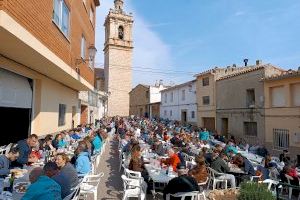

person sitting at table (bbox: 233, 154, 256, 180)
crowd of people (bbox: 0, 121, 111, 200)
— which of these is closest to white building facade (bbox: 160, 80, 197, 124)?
crowd of people (bbox: 0, 121, 111, 200)

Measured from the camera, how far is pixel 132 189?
7605 mm

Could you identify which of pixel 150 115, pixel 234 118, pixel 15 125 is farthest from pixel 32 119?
pixel 150 115

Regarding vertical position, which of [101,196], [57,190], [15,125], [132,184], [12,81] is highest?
[12,81]

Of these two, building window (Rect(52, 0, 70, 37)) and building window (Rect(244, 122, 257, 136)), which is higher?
building window (Rect(52, 0, 70, 37))

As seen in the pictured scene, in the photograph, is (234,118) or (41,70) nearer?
(41,70)

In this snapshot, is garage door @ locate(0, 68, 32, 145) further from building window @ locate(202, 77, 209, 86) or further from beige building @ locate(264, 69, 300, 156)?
building window @ locate(202, 77, 209, 86)

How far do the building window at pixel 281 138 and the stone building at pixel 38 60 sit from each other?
13.2 meters

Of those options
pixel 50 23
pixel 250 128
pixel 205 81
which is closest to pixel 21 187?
pixel 50 23

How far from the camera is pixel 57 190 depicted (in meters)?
4.60

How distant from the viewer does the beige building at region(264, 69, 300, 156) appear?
61.5 feet

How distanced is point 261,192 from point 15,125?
33.7 feet

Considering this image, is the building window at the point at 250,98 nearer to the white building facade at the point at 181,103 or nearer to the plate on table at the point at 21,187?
the white building facade at the point at 181,103

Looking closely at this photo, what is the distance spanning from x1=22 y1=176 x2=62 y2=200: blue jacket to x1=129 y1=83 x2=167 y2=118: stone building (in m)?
50.2

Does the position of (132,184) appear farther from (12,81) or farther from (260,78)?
(260,78)
